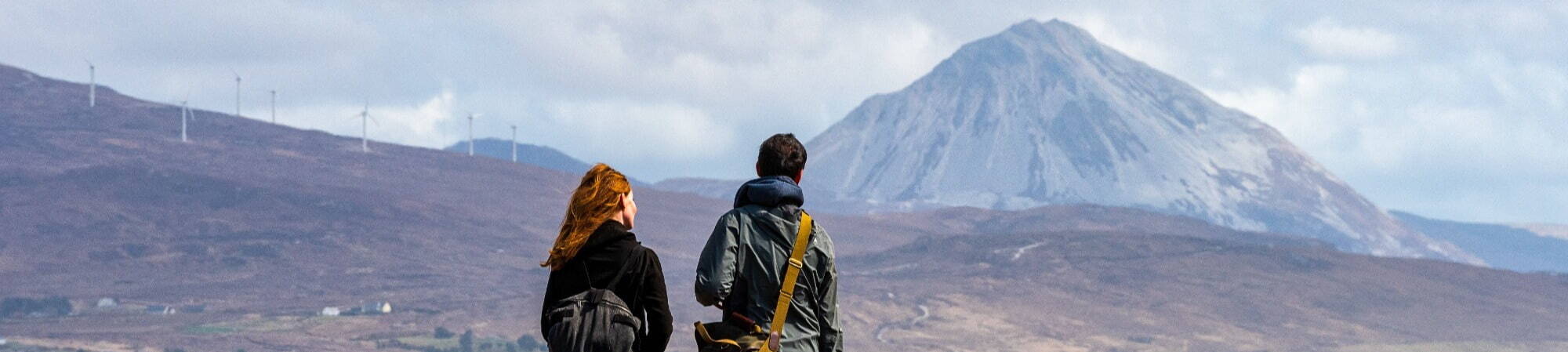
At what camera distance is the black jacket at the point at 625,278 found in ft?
32.9

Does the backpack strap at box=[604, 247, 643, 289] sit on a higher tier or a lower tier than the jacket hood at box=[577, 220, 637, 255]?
lower

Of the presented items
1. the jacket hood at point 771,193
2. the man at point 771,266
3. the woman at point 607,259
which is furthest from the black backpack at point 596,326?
the jacket hood at point 771,193

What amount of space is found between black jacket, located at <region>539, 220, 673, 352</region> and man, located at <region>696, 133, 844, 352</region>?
1.53 ft

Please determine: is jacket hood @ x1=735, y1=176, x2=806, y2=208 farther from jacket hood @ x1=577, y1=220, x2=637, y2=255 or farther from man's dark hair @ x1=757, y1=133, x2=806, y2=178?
jacket hood @ x1=577, y1=220, x2=637, y2=255

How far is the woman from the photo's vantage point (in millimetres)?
10023

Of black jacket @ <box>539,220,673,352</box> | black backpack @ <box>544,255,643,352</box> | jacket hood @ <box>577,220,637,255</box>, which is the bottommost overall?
black backpack @ <box>544,255,643,352</box>

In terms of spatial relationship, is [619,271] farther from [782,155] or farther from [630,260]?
[782,155]

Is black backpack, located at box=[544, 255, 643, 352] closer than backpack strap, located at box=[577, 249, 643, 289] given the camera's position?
Yes

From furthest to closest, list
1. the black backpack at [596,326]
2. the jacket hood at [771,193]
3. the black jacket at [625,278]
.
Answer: the jacket hood at [771,193] → the black jacket at [625,278] → the black backpack at [596,326]

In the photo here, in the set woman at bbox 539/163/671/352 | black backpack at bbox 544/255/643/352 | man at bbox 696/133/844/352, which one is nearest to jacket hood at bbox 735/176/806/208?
man at bbox 696/133/844/352

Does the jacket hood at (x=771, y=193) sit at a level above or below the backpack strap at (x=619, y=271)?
above

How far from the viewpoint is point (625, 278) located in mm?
10047

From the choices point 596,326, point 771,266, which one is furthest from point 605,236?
point 771,266

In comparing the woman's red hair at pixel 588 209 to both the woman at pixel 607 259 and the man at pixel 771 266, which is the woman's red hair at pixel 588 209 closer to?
the woman at pixel 607 259
